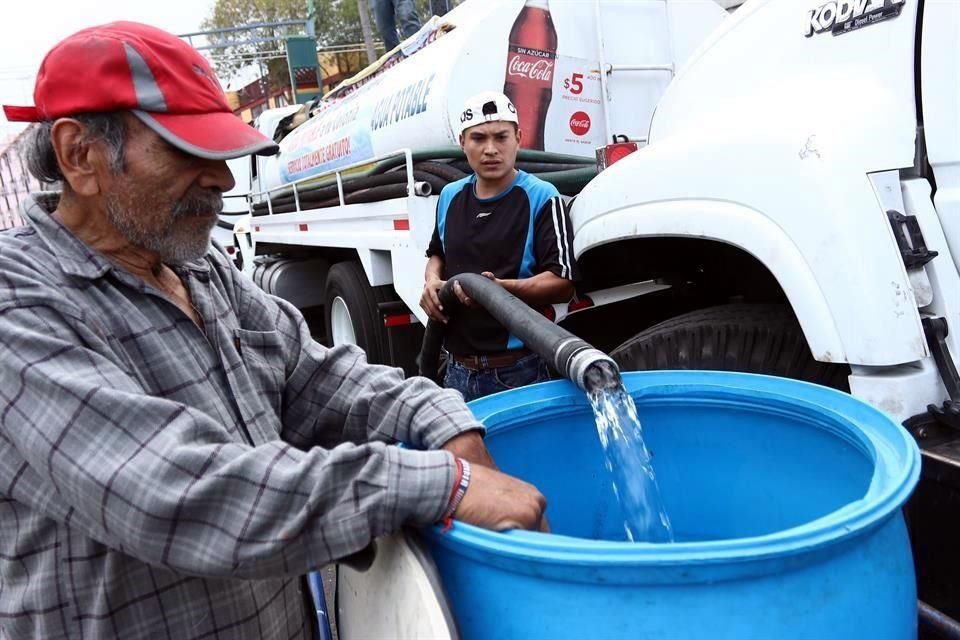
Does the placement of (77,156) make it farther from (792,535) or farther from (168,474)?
(792,535)

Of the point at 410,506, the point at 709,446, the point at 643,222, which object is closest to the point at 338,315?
the point at 643,222

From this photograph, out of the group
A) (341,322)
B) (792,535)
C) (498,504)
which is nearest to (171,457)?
(498,504)

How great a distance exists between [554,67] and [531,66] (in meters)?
0.12

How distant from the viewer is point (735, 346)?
1.78m

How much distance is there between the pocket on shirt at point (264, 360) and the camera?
48.9 inches

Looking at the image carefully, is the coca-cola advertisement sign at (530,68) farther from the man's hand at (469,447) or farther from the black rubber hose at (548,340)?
the man's hand at (469,447)

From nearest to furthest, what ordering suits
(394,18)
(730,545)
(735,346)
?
(730,545) < (735,346) < (394,18)

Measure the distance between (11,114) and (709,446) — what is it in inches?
50.9

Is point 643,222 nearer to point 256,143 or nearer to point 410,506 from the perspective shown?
point 256,143

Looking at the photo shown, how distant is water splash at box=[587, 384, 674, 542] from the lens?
1237 mm

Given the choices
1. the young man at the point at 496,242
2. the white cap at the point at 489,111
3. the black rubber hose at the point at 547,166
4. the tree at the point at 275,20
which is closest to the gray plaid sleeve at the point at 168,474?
the young man at the point at 496,242

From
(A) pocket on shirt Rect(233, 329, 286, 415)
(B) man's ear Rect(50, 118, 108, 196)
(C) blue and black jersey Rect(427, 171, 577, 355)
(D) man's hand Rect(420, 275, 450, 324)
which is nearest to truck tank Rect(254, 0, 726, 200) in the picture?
(C) blue and black jersey Rect(427, 171, 577, 355)

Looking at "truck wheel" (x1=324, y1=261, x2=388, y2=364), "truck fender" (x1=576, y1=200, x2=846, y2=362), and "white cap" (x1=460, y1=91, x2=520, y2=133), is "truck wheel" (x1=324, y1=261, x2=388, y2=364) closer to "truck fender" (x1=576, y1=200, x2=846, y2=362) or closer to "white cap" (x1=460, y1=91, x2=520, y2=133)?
"white cap" (x1=460, y1=91, x2=520, y2=133)

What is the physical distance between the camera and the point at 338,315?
4543 millimetres
